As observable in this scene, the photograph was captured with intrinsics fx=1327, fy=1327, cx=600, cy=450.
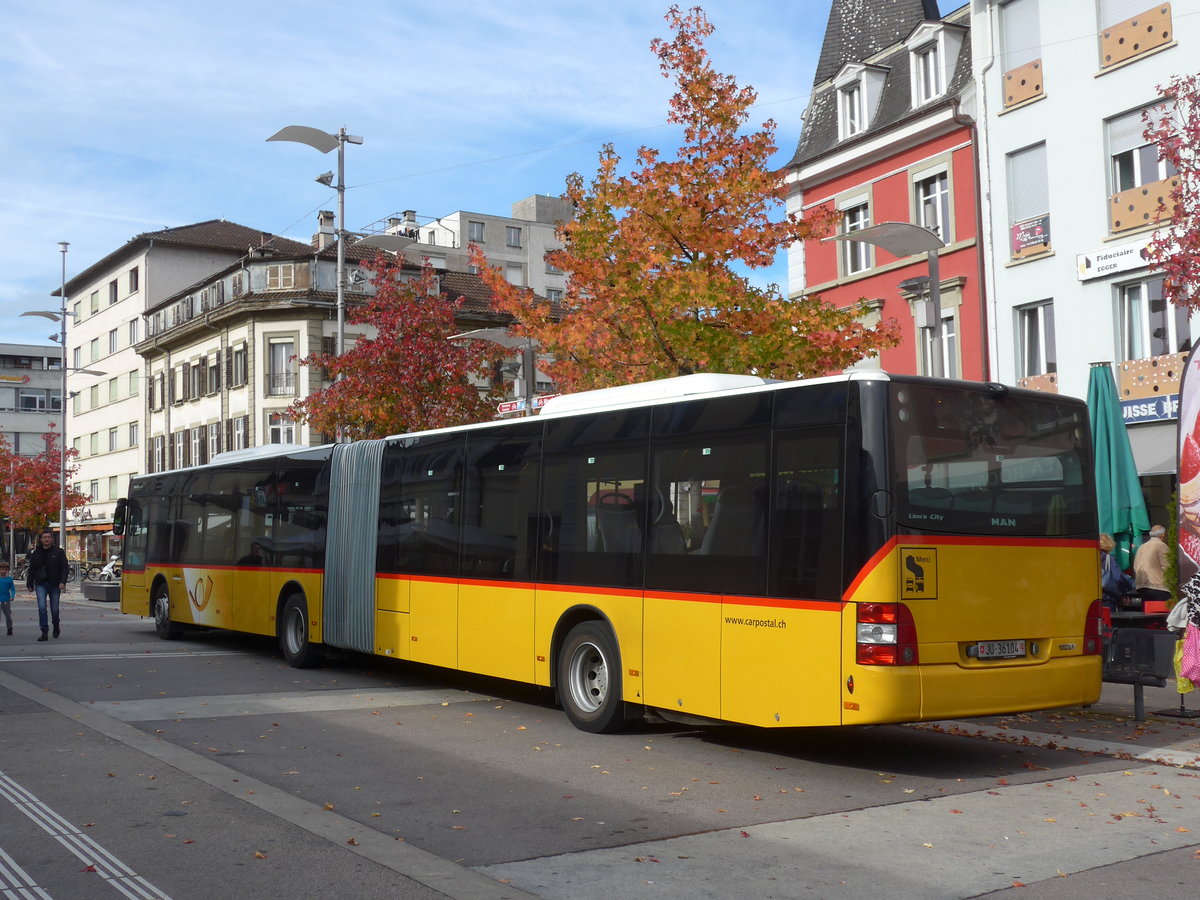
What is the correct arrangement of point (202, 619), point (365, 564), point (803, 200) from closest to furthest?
point (365, 564)
point (202, 619)
point (803, 200)

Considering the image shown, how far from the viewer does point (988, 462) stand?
9586mm

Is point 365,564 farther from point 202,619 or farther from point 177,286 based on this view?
point 177,286

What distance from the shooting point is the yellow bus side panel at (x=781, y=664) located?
905 centimetres

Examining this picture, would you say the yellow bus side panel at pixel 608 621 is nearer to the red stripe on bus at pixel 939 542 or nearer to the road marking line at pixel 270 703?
the road marking line at pixel 270 703

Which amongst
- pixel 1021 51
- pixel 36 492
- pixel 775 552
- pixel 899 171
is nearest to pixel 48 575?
pixel 775 552

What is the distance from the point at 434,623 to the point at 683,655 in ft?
14.6

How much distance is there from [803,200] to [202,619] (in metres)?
19.8

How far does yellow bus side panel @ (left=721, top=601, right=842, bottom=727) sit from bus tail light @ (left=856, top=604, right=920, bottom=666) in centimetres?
18

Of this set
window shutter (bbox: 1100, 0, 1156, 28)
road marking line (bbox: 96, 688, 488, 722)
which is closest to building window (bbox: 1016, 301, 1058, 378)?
window shutter (bbox: 1100, 0, 1156, 28)

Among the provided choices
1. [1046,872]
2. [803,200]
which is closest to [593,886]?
[1046,872]

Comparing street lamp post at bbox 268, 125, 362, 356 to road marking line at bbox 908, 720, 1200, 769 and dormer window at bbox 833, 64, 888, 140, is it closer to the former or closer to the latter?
dormer window at bbox 833, 64, 888, 140

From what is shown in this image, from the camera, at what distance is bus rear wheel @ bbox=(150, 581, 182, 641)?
2222 cm

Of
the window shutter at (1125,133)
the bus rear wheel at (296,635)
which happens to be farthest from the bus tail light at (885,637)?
the window shutter at (1125,133)

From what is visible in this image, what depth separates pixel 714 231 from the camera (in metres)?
19.7
